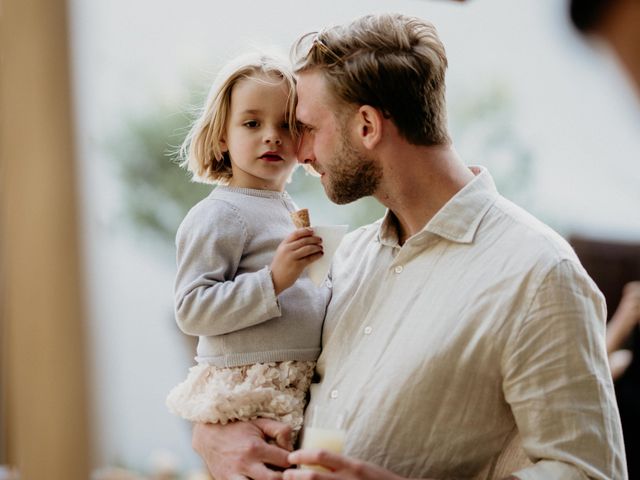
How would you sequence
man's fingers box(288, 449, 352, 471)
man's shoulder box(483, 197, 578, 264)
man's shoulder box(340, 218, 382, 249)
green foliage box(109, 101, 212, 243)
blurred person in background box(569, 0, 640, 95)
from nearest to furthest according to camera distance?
blurred person in background box(569, 0, 640, 95) → man's fingers box(288, 449, 352, 471) → man's shoulder box(483, 197, 578, 264) → man's shoulder box(340, 218, 382, 249) → green foliage box(109, 101, 212, 243)

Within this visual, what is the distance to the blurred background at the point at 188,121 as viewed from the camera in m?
6.23

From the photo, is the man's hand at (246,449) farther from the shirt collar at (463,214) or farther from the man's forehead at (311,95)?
the man's forehead at (311,95)

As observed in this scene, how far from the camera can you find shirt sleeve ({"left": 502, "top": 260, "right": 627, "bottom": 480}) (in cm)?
165

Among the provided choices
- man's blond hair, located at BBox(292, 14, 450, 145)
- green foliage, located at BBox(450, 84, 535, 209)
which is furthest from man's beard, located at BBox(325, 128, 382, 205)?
green foliage, located at BBox(450, 84, 535, 209)

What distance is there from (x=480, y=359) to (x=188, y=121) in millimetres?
5108

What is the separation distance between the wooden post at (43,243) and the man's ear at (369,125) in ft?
3.18

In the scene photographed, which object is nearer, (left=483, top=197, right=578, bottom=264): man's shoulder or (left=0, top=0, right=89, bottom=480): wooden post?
(left=0, top=0, right=89, bottom=480): wooden post

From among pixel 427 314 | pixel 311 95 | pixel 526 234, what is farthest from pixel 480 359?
pixel 311 95

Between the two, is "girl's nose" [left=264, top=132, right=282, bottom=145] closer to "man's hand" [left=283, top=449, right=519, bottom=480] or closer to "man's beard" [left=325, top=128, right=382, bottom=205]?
"man's beard" [left=325, top=128, right=382, bottom=205]

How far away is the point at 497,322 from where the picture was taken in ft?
5.58

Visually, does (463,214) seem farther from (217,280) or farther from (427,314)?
(217,280)

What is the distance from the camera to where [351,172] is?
6.61ft

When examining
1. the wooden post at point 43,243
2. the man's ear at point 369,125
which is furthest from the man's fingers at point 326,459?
the man's ear at point 369,125

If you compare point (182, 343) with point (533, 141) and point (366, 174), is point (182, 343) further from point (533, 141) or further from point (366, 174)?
point (366, 174)
